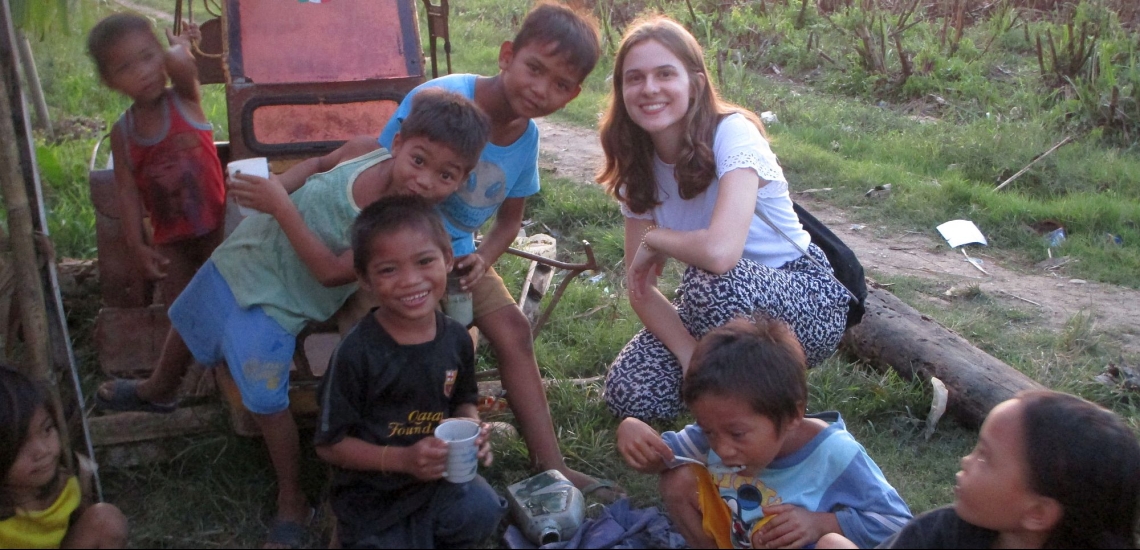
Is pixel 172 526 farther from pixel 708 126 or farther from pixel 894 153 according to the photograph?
pixel 894 153

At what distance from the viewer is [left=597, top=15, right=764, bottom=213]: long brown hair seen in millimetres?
3096

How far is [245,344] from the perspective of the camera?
8.70ft

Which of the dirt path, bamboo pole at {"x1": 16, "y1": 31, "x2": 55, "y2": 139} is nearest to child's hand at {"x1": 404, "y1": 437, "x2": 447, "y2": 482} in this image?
the dirt path

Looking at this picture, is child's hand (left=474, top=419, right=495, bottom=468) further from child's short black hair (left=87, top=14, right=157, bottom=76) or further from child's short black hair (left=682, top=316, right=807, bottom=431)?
child's short black hair (left=87, top=14, right=157, bottom=76)

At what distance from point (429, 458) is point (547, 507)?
0.56 meters

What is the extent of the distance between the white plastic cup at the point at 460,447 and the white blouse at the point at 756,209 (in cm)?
114

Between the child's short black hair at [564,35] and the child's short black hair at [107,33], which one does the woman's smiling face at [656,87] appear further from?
the child's short black hair at [107,33]

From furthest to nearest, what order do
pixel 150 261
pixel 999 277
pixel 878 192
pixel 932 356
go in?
pixel 878 192 → pixel 999 277 → pixel 932 356 → pixel 150 261

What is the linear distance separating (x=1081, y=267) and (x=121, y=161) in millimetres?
4661

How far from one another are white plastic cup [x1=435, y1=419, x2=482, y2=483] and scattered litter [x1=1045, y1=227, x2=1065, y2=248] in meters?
4.35

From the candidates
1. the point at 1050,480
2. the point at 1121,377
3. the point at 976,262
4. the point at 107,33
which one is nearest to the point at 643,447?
the point at 1050,480

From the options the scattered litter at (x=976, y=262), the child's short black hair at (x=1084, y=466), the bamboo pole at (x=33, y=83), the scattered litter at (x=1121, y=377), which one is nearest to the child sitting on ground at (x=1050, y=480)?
the child's short black hair at (x=1084, y=466)

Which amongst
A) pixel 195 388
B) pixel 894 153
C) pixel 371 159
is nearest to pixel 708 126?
pixel 371 159

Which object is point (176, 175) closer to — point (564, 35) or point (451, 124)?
point (451, 124)
